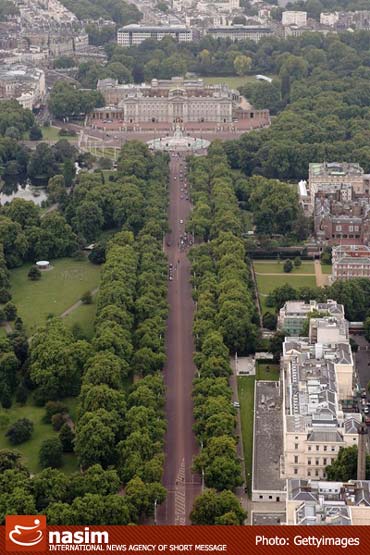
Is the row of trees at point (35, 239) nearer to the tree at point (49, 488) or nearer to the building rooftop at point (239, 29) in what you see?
the tree at point (49, 488)

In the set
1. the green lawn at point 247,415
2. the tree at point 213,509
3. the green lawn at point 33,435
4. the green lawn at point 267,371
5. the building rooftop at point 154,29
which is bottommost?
the green lawn at point 33,435

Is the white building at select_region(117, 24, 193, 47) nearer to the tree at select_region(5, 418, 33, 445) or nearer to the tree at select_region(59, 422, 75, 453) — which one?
the tree at select_region(5, 418, 33, 445)

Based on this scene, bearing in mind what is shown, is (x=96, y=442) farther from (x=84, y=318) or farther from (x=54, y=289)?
(x=54, y=289)

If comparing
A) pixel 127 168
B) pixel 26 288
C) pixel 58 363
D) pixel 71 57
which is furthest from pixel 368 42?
pixel 58 363

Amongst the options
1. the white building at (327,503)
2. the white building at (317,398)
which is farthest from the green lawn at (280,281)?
the white building at (327,503)

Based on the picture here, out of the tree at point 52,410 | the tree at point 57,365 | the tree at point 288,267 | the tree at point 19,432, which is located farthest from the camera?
the tree at point 288,267

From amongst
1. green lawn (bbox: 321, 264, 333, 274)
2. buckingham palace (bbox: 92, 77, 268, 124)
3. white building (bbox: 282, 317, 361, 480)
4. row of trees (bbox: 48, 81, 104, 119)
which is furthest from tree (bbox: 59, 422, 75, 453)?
row of trees (bbox: 48, 81, 104, 119)

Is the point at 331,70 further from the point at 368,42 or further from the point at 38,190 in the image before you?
the point at 38,190
